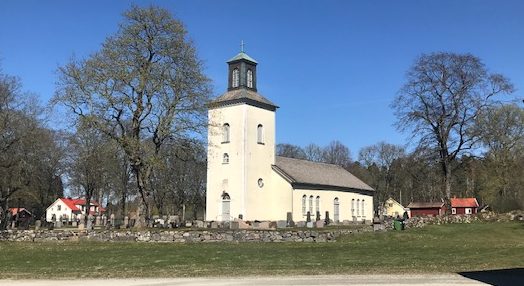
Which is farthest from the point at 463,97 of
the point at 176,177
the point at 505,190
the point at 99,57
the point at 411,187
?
the point at 411,187

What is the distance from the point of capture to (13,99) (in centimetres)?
3969

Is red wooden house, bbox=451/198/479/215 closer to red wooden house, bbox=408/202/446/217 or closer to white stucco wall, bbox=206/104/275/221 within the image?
red wooden house, bbox=408/202/446/217

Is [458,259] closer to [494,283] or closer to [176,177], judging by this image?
[494,283]

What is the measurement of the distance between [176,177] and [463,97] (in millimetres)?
35425

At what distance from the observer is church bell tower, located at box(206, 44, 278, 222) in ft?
157

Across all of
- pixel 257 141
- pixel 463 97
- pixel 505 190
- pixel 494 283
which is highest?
pixel 463 97

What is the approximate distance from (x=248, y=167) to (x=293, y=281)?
118ft

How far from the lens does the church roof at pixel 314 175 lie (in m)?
50.9

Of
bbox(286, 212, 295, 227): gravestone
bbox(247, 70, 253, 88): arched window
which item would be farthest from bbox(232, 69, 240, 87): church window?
bbox(286, 212, 295, 227): gravestone

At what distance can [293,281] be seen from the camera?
12.4 meters

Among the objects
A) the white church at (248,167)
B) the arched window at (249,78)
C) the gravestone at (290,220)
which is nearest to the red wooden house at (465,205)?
the white church at (248,167)

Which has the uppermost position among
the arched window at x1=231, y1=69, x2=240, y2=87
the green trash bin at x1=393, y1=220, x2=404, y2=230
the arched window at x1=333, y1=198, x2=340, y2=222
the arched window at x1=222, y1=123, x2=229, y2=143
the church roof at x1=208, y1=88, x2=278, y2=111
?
the arched window at x1=231, y1=69, x2=240, y2=87

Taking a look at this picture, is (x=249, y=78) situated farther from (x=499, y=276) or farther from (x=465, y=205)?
(x=465, y=205)

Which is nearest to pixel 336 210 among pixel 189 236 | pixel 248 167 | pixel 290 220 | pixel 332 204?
pixel 332 204
